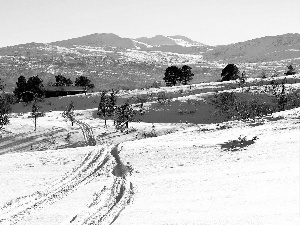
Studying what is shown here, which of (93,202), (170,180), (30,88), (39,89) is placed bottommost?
(170,180)

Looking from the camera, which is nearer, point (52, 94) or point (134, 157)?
point (134, 157)

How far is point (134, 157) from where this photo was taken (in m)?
26.8

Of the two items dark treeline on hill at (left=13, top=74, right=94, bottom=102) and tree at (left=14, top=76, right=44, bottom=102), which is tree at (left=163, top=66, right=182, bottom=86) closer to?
dark treeline on hill at (left=13, top=74, right=94, bottom=102)

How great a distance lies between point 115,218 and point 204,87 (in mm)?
76868

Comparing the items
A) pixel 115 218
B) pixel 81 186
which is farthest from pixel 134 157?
pixel 115 218

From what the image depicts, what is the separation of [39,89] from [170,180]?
81720 millimetres

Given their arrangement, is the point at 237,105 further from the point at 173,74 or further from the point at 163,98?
the point at 173,74

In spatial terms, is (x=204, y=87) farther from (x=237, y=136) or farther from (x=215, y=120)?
(x=237, y=136)

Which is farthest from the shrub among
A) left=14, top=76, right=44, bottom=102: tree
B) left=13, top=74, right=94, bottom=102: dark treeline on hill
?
left=14, top=76, right=44, bottom=102: tree

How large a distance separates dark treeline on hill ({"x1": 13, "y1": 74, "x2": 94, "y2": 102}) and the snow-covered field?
208 feet

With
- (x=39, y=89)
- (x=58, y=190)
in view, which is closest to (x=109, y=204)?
(x=58, y=190)

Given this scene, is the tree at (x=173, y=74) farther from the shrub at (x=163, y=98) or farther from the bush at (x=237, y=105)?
the bush at (x=237, y=105)

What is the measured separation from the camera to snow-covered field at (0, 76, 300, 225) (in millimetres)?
13680

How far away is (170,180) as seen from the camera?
20.1 m
